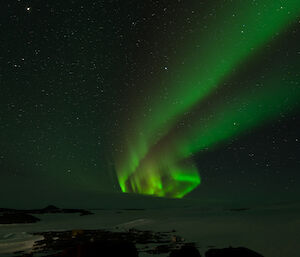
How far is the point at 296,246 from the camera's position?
21.0m

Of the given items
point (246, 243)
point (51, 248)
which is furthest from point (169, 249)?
point (246, 243)

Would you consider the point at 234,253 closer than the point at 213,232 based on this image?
Yes

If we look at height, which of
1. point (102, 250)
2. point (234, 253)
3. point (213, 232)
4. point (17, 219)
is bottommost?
point (213, 232)

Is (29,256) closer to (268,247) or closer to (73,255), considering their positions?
(73,255)

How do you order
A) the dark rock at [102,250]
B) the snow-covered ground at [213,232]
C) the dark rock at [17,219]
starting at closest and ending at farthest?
1. the dark rock at [102,250]
2. the snow-covered ground at [213,232]
3. the dark rock at [17,219]

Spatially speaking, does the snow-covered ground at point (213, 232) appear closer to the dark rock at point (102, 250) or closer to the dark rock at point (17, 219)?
the dark rock at point (17, 219)

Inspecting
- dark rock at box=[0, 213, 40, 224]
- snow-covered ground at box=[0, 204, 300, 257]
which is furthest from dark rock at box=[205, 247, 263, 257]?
dark rock at box=[0, 213, 40, 224]

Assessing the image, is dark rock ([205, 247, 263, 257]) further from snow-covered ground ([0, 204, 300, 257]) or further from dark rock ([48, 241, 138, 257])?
snow-covered ground ([0, 204, 300, 257])

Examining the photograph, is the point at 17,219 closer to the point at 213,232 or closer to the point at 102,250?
the point at 213,232

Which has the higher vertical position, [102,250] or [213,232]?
[102,250]

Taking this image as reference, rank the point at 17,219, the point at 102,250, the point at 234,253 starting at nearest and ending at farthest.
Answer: the point at 102,250, the point at 234,253, the point at 17,219

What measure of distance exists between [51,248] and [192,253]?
957 centimetres

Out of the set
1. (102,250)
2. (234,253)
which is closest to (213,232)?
Result: (234,253)

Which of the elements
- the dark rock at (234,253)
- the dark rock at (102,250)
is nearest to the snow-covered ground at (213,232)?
the dark rock at (234,253)
